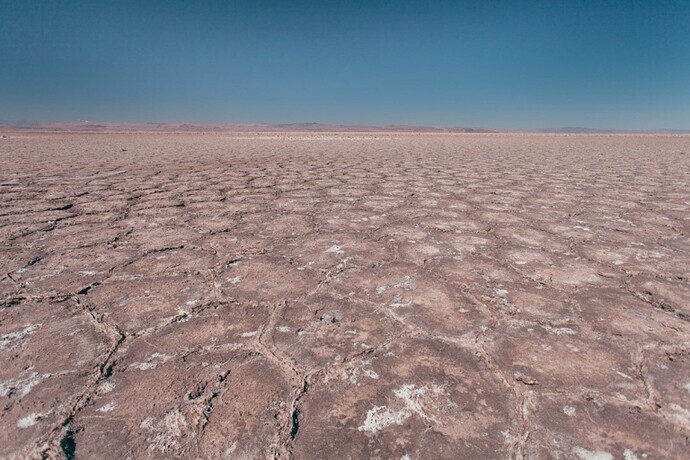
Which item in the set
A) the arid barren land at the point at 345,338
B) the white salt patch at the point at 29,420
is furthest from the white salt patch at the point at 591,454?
the white salt patch at the point at 29,420

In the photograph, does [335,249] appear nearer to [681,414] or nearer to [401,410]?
[401,410]

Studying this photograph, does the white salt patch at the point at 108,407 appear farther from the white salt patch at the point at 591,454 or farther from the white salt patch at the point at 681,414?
the white salt patch at the point at 681,414

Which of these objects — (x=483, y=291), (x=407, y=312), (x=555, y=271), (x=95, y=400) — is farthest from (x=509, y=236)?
(x=95, y=400)

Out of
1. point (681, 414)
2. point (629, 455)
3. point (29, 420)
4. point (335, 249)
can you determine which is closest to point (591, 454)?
point (629, 455)

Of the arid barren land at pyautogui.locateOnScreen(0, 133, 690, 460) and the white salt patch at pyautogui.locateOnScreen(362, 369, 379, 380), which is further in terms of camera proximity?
the white salt patch at pyautogui.locateOnScreen(362, 369, 379, 380)

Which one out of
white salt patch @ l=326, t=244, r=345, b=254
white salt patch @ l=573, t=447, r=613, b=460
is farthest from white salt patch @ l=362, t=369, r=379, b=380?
white salt patch @ l=326, t=244, r=345, b=254

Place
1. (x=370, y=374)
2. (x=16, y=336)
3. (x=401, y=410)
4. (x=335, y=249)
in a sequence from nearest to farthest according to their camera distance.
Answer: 1. (x=401, y=410)
2. (x=370, y=374)
3. (x=16, y=336)
4. (x=335, y=249)

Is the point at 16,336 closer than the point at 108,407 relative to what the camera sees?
No

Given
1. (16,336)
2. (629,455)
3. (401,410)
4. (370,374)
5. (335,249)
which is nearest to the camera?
(629,455)

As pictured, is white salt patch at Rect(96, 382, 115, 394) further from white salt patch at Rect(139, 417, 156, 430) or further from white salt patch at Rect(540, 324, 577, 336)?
white salt patch at Rect(540, 324, 577, 336)
